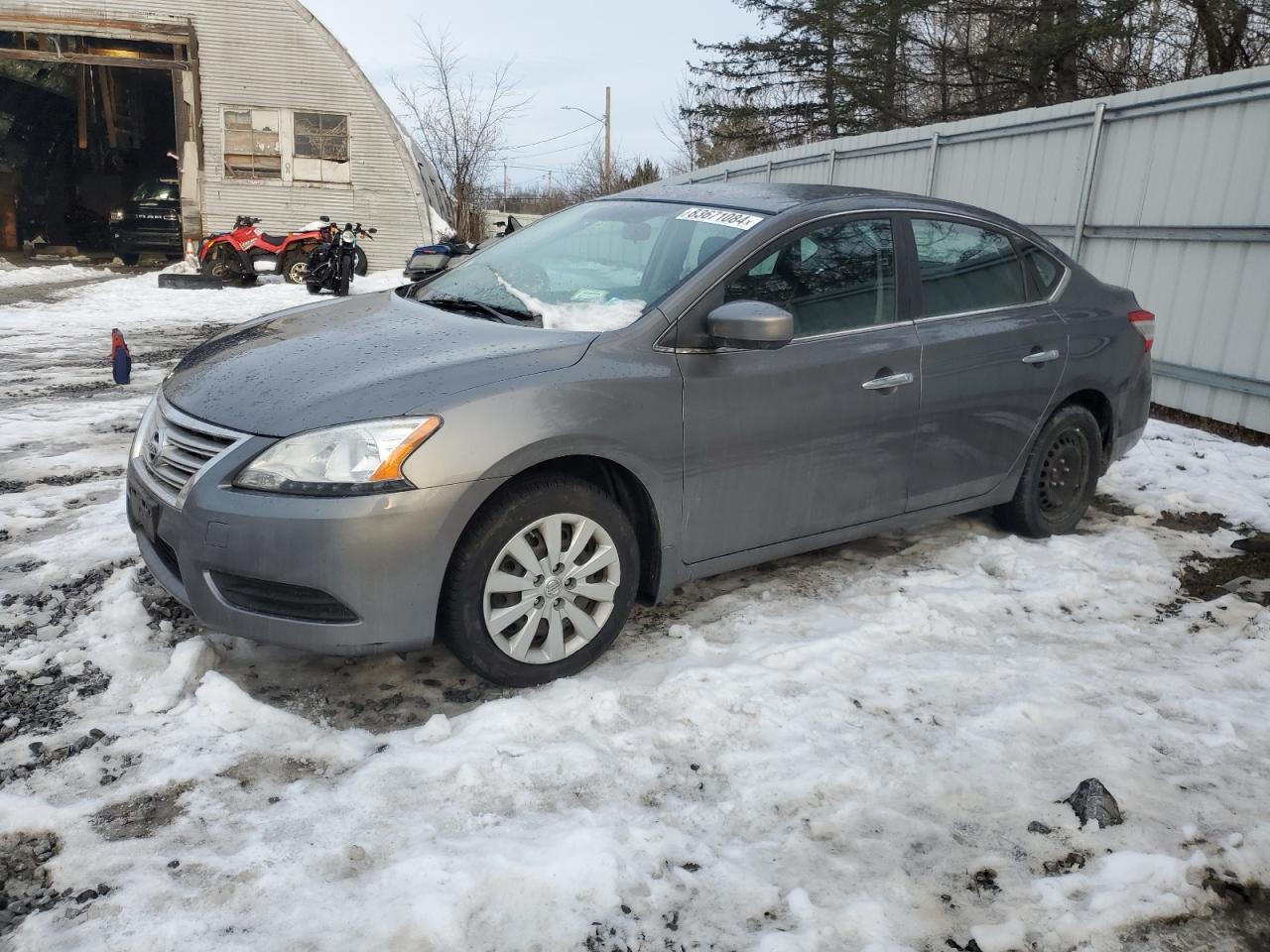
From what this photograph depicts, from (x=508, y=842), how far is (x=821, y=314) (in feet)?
7.66

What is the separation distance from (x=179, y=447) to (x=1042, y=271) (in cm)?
389

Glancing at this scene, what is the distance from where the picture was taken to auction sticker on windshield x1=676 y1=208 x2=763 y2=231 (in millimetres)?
3775

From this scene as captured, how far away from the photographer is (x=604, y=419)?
322 cm

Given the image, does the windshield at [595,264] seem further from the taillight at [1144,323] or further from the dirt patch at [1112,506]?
the dirt patch at [1112,506]

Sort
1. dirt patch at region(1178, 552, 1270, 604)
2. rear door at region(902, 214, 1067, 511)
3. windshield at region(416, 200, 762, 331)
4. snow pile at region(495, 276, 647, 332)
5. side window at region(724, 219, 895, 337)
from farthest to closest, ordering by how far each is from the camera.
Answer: dirt patch at region(1178, 552, 1270, 604), rear door at region(902, 214, 1067, 511), side window at region(724, 219, 895, 337), windshield at region(416, 200, 762, 331), snow pile at region(495, 276, 647, 332)

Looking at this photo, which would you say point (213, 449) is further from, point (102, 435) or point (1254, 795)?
point (102, 435)

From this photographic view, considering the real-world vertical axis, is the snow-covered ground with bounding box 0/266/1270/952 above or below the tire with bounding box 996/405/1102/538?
below

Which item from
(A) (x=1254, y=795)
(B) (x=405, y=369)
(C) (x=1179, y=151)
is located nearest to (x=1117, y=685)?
(A) (x=1254, y=795)

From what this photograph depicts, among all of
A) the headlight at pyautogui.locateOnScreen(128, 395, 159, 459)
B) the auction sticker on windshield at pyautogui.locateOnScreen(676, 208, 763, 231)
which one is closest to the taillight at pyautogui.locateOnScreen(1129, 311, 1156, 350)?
the auction sticker on windshield at pyautogui.locateOnScreen(676, 208, 763, 231)

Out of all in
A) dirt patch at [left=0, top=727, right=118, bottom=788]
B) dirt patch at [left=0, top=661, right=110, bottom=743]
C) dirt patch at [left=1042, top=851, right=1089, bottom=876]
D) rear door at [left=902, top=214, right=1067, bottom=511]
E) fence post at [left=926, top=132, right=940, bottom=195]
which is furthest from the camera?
fence post at [left=926, top=132, right=940, bottom=195]

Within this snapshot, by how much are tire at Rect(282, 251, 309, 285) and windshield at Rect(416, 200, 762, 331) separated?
52.6ft

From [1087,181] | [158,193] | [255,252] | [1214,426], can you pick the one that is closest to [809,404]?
[1214,426]

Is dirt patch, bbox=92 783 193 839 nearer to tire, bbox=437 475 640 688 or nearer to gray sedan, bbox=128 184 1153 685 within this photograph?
gray sedan, bbox=128 184 1153 685

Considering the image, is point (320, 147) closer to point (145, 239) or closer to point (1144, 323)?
point (145, 239)
